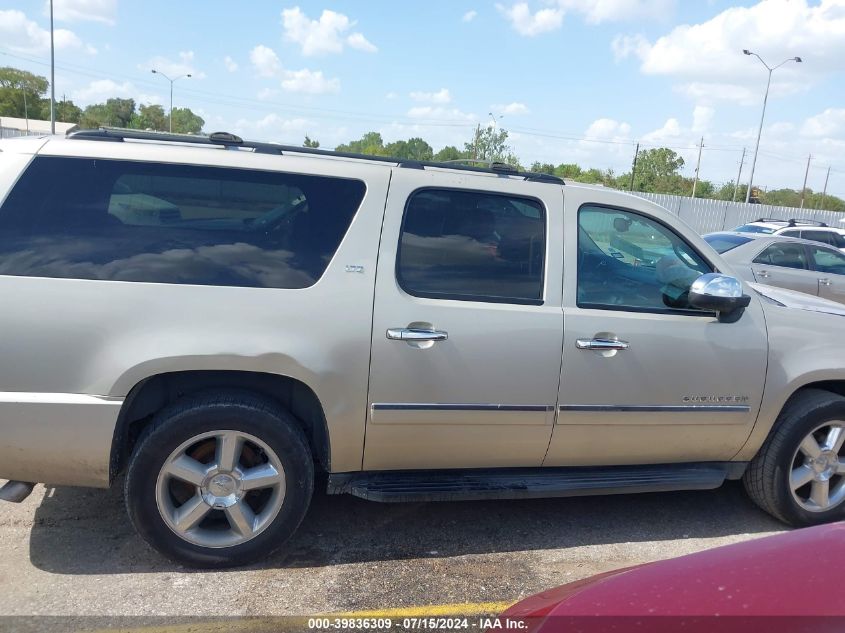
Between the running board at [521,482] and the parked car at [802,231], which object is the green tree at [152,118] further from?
the running board at [521,482]

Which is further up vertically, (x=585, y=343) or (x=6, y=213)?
(x=6, y=213)

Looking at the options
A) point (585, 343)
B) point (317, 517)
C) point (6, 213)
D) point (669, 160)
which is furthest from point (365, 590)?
point (669, 160)

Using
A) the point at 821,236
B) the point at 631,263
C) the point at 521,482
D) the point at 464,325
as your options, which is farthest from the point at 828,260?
the point at 464,325

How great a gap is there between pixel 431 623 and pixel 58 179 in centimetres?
251

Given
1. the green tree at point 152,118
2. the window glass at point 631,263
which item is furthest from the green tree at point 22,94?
the window glass at point 631,263

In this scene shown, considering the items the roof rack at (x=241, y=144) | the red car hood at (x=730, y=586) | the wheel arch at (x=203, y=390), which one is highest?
the roof rack at (x=241, y=144)

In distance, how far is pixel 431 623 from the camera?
2910 millimetres

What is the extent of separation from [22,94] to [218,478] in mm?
107748

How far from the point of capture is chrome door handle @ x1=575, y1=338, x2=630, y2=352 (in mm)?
3396

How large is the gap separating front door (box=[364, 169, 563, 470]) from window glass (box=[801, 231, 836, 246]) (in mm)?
15756

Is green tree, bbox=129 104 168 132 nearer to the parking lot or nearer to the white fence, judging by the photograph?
the white fence

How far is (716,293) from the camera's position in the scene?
3.44 m

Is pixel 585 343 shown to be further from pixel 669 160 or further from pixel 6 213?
pixel 669 160

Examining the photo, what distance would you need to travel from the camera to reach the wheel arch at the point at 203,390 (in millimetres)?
3098
